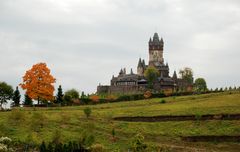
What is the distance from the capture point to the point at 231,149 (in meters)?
84.2

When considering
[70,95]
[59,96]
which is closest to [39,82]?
[59,96]

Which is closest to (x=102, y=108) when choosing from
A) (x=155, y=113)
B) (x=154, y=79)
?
(x=155, y=113)

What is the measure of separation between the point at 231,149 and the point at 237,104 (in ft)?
111

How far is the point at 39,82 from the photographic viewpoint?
126 m

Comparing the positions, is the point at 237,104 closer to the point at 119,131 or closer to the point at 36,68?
the point at 119,131

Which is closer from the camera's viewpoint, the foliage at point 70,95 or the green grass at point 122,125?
the green grass at point 122,125

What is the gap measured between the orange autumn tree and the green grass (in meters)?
10.1

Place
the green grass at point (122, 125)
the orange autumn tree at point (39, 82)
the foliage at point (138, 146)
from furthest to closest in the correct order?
1. the orange autumn tree at point (39, 82)
2. the green grass at point (122, 125)
3. the foliage at point (138, 146)

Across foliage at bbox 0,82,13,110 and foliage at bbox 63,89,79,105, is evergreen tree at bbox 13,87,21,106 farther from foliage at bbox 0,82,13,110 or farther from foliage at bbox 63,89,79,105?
foliage at bbox 63,89,79,105

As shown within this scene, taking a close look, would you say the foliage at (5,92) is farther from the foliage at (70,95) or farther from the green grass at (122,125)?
the green grass at (122,125)

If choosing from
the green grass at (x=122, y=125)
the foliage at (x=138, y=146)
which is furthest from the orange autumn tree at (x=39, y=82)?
the foliage at (x=138, y=146)

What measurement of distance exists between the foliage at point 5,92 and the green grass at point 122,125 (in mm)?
30499

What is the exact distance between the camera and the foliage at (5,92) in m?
143

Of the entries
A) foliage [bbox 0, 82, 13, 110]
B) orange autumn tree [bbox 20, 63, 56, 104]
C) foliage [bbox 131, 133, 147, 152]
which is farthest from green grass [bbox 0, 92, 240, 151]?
foliage [bbox 0, 82, 13, 110]
